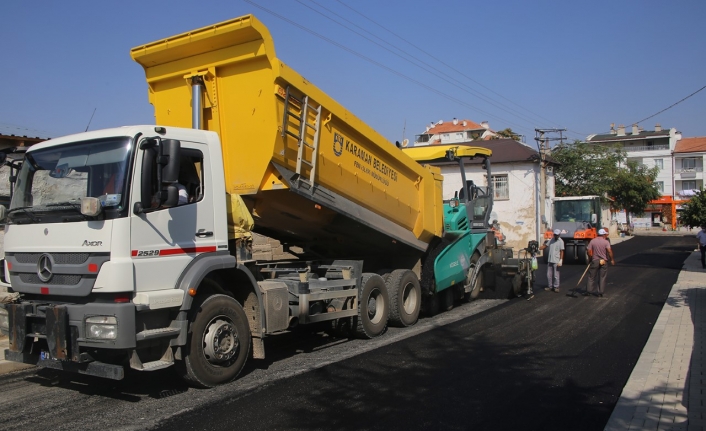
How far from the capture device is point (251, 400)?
5762 millimetres

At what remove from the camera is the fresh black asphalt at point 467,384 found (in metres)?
5.20

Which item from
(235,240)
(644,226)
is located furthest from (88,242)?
(644,226)

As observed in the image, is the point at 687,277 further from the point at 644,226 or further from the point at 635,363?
the point at 644,226

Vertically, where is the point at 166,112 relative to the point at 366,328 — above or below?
above

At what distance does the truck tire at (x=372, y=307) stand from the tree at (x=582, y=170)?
3485 centimetres

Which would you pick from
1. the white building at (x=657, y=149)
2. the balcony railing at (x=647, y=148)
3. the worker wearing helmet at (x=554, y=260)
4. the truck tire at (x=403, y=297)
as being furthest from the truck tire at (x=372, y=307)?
the balcony railing at (x=647, y=148)

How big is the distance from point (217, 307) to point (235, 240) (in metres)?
0.91

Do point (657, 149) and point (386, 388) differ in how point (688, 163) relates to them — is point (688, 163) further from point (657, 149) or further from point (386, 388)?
point (386, 388)

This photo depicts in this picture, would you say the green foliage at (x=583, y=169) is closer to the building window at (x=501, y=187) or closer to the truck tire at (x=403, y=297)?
the building window at (x=501, y=187)

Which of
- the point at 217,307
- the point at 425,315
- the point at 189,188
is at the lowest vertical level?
the point at 425,315

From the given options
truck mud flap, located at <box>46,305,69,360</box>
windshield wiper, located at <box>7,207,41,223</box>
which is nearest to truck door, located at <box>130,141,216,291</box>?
truck mud flap, located at <box>46,305,69,360</box>

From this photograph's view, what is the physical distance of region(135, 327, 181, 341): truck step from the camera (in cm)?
545

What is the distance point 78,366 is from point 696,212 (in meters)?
27.8

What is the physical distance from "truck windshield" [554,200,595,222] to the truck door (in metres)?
22.8
